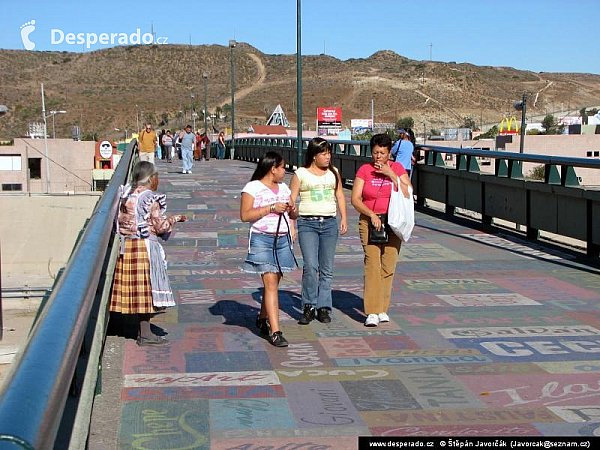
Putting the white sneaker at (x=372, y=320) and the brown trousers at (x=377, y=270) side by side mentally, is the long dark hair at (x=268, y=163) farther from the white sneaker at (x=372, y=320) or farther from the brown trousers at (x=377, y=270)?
the white sneaker at (x=372, y=320)

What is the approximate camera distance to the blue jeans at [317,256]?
8844mm

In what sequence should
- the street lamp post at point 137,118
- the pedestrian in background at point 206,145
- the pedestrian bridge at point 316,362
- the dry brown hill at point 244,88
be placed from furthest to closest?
the dry brown hill at point 244,88, the street lamp post at point 137,118, the pedestrian in background at point 206,145, the pedestrian bridge at point 316,362

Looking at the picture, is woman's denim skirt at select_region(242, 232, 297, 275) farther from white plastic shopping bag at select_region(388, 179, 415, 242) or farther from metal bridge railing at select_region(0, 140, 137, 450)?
metal bridge railing at select_region(0, 140, 137, 450)

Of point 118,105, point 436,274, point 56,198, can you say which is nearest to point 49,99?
point 118,105

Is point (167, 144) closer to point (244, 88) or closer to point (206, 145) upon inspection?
point (206, 145)

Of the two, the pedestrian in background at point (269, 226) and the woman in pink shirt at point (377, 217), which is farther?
the woman in pink shirt at point (377, 217)

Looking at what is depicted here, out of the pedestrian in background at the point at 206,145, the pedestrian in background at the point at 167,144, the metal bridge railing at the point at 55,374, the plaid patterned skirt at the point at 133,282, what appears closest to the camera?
the metal bridge railing at the point at 55,374

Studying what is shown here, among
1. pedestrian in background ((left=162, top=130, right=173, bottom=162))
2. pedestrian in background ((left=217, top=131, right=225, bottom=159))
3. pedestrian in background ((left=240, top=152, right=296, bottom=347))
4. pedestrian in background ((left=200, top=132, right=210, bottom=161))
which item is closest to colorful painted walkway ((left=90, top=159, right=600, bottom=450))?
pedestrian in background ((left=240, top=152, right=296, bottom=347))

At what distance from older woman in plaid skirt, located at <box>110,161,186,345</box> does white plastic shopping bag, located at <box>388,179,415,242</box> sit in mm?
2100

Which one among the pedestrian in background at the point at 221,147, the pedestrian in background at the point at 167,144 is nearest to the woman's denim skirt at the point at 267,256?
the pedestrian in background at the point at 167,144

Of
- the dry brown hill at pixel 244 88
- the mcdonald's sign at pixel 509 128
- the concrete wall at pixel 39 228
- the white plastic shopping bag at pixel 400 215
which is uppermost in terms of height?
the dry brown hill at pixel 244 88

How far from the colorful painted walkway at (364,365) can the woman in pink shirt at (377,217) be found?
0.89 ft

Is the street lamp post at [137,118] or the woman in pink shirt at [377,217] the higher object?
the street lamp post at [137,118]

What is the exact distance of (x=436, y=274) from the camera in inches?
466
